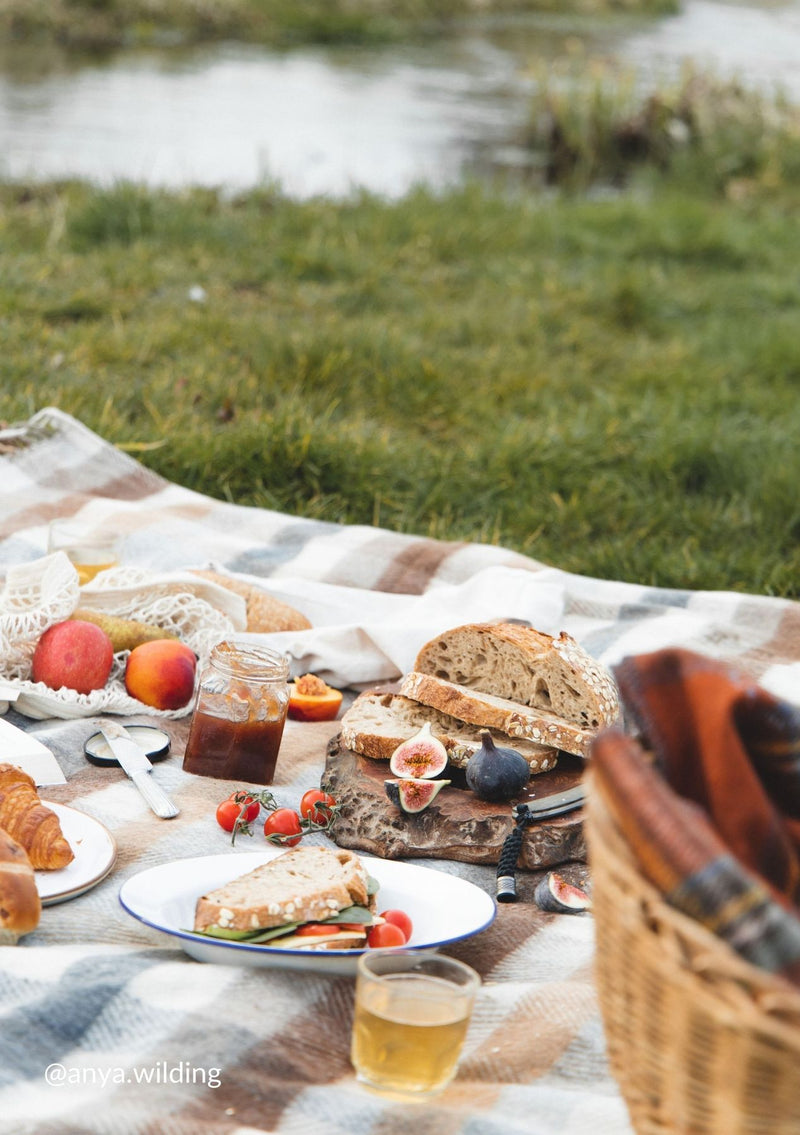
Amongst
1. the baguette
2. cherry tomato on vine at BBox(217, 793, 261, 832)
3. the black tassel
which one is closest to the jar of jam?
cherry tomato on vine at BBox(217, 793, 261, 832)

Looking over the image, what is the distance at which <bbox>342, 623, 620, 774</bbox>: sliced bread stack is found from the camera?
8.69 ft

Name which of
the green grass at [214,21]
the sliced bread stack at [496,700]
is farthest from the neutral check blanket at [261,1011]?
the green grass at [214,21]

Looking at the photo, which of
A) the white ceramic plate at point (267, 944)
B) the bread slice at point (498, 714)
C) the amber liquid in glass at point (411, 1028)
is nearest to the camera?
the amber liquid in glass at point (411, 1028)

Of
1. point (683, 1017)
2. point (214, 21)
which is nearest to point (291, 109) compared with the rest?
point (214, 21)

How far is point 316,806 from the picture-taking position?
2.57 meters

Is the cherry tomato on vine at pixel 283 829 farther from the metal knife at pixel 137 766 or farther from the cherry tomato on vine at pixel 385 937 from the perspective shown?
the cherry tomato on vine at pixel 385 937

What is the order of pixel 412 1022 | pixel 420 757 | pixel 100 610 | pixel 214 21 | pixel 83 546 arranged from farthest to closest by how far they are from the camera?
1. pixel 214 21
2. pixel 83 546
3. pixel 100 610
4. pixel 420 757
5. pixel 412 1022

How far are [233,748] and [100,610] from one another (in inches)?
27.5

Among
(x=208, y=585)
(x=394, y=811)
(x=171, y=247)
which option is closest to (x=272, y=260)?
(x=171, y=247)

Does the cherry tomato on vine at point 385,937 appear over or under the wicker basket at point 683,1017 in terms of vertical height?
under

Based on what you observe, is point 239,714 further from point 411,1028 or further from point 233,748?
point 411,1028

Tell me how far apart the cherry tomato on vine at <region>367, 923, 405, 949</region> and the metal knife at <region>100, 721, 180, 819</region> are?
689mm

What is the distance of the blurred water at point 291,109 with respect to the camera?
34.3 feet

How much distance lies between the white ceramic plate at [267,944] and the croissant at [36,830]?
177 millimetres
